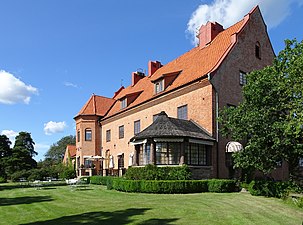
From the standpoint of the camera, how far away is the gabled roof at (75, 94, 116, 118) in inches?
1847

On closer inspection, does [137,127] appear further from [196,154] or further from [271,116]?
[271,116]

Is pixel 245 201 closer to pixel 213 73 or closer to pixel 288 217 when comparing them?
pixel 288 217

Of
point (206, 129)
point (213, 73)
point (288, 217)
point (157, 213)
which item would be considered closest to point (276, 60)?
point (213, 73)

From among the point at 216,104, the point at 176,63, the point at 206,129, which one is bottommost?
the point at 206,129

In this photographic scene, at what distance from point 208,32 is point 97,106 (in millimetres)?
22645

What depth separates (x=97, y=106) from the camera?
157ft

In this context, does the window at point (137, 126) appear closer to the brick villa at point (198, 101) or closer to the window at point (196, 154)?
the brick villa at point (198, 101)

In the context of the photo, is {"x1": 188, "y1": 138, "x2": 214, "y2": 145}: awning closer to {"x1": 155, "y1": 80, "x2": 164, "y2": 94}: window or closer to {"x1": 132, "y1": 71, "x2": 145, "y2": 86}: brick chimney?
{"x1": 155, "y1": 80, "x2": 164, "y2": 94}: window

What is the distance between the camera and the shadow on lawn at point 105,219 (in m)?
11.2

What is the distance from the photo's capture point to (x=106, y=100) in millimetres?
49500

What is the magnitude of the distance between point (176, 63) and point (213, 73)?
35.5 ft

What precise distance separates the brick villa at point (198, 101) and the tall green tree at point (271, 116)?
5.44 m

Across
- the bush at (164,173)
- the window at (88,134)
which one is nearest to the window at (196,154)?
the bush at (164,173)

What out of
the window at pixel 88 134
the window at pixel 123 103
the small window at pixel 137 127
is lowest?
the window at pixel 88 134
